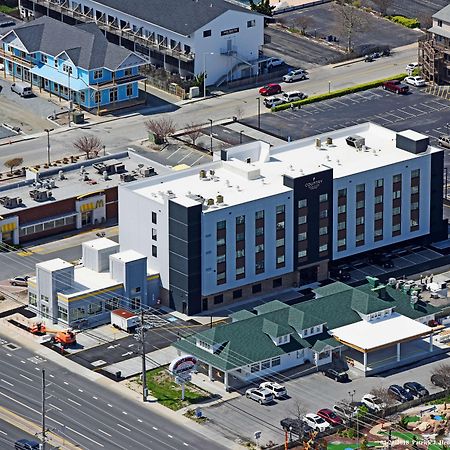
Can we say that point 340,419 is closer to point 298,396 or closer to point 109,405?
point 298,396

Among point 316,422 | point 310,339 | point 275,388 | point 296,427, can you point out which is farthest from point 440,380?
point 296,427

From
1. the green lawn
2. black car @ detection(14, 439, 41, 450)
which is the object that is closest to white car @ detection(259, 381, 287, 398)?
the green lawn

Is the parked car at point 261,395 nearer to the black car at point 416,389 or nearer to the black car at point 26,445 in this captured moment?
the black car at point 416,389

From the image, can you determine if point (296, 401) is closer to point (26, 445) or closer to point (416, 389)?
point (416, 389)

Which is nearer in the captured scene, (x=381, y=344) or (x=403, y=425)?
(x=403, y=425)

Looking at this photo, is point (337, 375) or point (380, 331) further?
point (380, 331)

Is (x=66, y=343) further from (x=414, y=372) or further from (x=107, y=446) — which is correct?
(x=414, y=372)

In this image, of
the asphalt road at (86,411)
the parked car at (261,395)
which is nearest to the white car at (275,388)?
Answer: the parked car at (261,395)

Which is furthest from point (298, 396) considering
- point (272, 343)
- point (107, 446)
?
point (107, 446)
